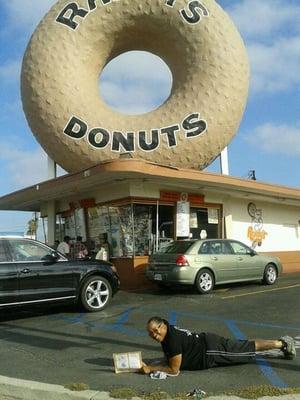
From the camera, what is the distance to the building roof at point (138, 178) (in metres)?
14.6

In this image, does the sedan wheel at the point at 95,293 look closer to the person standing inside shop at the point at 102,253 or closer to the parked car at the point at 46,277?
the parked car at the point at 46,277

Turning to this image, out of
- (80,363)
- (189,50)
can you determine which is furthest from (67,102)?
(80,363)

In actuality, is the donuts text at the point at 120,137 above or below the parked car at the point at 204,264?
above

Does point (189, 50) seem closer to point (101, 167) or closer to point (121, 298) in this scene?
Result: point (101, 167)

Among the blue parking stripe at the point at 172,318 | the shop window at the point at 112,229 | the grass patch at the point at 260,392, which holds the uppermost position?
the shop window at the point at 112,229

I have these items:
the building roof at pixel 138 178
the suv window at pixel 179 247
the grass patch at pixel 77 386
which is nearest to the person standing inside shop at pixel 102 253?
the building roof at pixel 138 178

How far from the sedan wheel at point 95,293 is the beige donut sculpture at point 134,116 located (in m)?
6.00

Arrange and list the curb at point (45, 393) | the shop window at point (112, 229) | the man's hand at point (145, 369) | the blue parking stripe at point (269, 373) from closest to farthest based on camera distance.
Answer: the curb at point (45, 393), the blue parking stripe at point (269, 373), the man's hand at point (145, 369), the shop window at point (112, 229)

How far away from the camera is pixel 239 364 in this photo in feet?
21.7

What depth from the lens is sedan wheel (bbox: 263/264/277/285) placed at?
53.5ft

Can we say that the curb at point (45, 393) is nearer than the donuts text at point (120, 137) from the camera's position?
Yes

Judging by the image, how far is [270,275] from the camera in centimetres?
1641

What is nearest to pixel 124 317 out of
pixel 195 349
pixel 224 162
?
pixel 195 349

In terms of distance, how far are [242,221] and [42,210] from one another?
7.98 m
